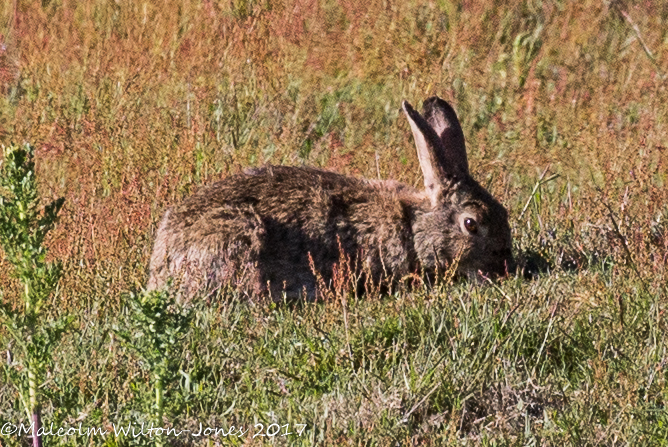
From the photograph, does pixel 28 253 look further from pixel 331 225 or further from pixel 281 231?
pixel 331 225

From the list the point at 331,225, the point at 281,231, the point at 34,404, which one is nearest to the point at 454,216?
the point at 331,225

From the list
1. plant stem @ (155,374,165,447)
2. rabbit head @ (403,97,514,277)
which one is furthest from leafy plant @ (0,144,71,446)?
rabbit head @ (403,97,514,277)

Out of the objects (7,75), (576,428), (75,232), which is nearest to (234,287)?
(75,232)

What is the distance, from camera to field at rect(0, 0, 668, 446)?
14.5 ft

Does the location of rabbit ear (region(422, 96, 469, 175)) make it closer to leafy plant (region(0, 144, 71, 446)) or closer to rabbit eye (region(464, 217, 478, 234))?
rabbit eye (region(464, 217, 478, 234))

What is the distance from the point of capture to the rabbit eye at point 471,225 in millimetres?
7020

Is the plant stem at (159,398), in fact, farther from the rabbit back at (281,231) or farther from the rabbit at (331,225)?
the rabbit at (331,225)

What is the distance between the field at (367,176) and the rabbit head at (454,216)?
0.19 metres

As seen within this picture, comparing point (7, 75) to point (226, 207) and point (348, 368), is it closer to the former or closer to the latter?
point (226, 207)

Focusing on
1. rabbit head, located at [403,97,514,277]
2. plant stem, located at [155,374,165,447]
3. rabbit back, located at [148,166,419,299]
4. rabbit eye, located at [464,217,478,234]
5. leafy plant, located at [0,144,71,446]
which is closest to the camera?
leafy plant, located at [0,144,71,446]

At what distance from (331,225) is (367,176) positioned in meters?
1.10

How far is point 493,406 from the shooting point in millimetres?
4480

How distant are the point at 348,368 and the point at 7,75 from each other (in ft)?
16.4

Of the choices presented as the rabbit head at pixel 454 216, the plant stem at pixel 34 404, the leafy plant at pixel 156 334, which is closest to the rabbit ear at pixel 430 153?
the rabbit head at pixel 454 216
